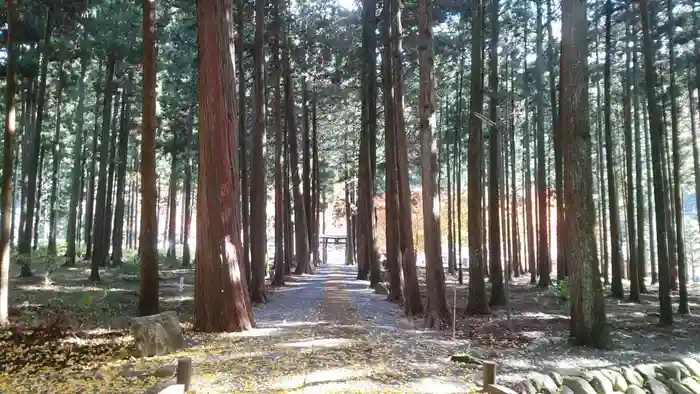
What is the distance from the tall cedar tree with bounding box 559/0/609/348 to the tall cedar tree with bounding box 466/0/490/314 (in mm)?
3929

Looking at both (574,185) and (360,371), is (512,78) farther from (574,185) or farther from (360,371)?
(360,371)

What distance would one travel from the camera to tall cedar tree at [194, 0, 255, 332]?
9547mm

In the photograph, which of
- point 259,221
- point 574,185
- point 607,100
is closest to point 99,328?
point 259,221

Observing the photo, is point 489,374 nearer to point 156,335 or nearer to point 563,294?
point 156,335

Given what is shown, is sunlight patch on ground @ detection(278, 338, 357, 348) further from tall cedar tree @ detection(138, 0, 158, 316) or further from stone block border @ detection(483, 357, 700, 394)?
tall cedar tree @ detection(138, 0, 158, 316)

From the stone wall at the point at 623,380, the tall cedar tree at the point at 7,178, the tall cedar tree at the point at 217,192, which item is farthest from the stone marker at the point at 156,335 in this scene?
the stone wall at the point at 623,380

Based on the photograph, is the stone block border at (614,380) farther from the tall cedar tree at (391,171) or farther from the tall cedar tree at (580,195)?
the tall cedar tree at (391,171)

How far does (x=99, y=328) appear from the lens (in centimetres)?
973

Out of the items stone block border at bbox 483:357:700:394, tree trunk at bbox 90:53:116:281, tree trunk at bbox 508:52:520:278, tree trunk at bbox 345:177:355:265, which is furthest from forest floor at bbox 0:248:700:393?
tree trunk at bbox 345:177:355:265

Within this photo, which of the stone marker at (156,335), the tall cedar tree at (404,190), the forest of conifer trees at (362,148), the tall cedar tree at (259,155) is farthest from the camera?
the tall cedar tree at (259,155)

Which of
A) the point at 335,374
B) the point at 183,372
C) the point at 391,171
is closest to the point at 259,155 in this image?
the point at 391,171

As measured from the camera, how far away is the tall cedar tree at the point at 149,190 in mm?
10625

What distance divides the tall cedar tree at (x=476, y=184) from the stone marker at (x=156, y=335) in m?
7.69

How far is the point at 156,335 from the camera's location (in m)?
7.52
